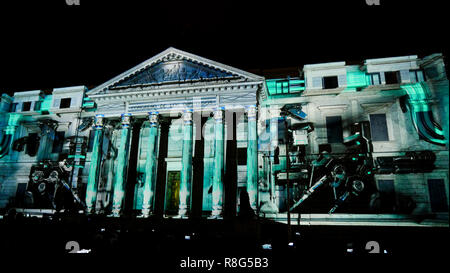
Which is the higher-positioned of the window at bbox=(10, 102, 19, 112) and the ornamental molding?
the window at bbox=(10, 102, 19, 112)

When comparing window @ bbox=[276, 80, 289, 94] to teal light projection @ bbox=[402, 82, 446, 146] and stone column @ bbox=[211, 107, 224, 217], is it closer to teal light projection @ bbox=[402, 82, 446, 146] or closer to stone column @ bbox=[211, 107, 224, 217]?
stone column @ bbox=[211, 107, 224, 217]

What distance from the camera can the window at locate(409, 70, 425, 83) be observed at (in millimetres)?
18062

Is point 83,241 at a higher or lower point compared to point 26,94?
lower

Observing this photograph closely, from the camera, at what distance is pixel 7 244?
9.09m

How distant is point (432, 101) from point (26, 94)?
111 ft

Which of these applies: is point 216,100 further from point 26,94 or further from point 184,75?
point 26,94

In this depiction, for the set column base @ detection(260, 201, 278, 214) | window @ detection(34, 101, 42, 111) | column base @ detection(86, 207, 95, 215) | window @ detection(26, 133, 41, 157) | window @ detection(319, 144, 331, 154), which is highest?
window @ detection(34, 101, 42, 111)

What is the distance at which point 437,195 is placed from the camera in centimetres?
1636

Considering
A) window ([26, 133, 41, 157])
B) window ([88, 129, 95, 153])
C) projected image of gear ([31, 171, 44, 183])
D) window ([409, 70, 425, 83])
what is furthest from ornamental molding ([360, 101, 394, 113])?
window ([26, 133, 41, 157])

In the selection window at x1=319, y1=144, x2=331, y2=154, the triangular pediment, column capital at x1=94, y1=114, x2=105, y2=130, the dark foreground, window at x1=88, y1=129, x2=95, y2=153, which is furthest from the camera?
window at x1=88, y1=129, x2=95, y2=153

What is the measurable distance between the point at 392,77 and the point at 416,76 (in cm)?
147

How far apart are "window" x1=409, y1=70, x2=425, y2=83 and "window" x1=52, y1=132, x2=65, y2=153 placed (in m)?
29.0

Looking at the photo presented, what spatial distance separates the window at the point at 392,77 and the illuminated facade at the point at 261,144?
0.07 metres
